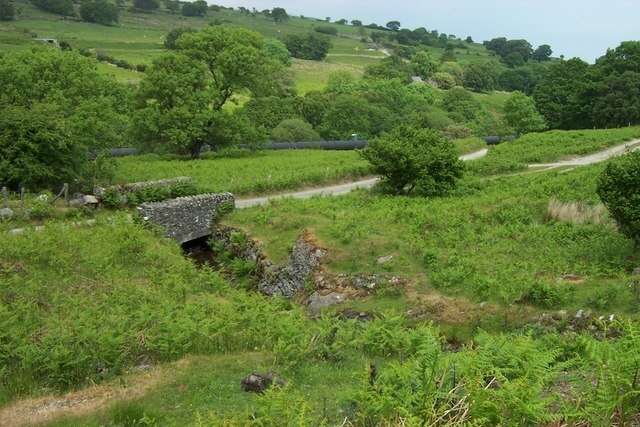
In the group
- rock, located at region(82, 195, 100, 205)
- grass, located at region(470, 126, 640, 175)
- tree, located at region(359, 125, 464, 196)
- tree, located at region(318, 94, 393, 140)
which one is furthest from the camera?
tree, located at region(318, 94, 393, 140)

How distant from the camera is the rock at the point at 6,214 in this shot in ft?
68.7

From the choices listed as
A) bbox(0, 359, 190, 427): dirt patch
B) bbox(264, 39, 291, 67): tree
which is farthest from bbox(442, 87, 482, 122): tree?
bbox(0, 359, 190, 427): dirt patch

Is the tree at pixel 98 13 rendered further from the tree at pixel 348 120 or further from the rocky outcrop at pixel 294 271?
the rocky outcrop at pixel 294 271

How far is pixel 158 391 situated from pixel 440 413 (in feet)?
16.7

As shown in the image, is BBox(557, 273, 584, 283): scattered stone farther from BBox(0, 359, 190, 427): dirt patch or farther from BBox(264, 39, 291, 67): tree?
BBox(264, 39, 291, 67): tree

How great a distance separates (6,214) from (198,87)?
754 inches


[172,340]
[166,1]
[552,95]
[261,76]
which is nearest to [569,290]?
[172,340]

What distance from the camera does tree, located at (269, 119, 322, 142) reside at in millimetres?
56812

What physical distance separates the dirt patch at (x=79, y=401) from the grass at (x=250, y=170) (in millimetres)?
17480

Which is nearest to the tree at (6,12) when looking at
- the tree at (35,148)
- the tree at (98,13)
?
the tree at (98,13)

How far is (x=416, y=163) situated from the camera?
26422 mm

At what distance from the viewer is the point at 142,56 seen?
103 metres

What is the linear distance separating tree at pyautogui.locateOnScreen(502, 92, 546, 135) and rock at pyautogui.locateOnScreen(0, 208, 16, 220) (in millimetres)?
48783

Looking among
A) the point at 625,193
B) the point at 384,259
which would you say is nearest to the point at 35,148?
the point at 384,259
